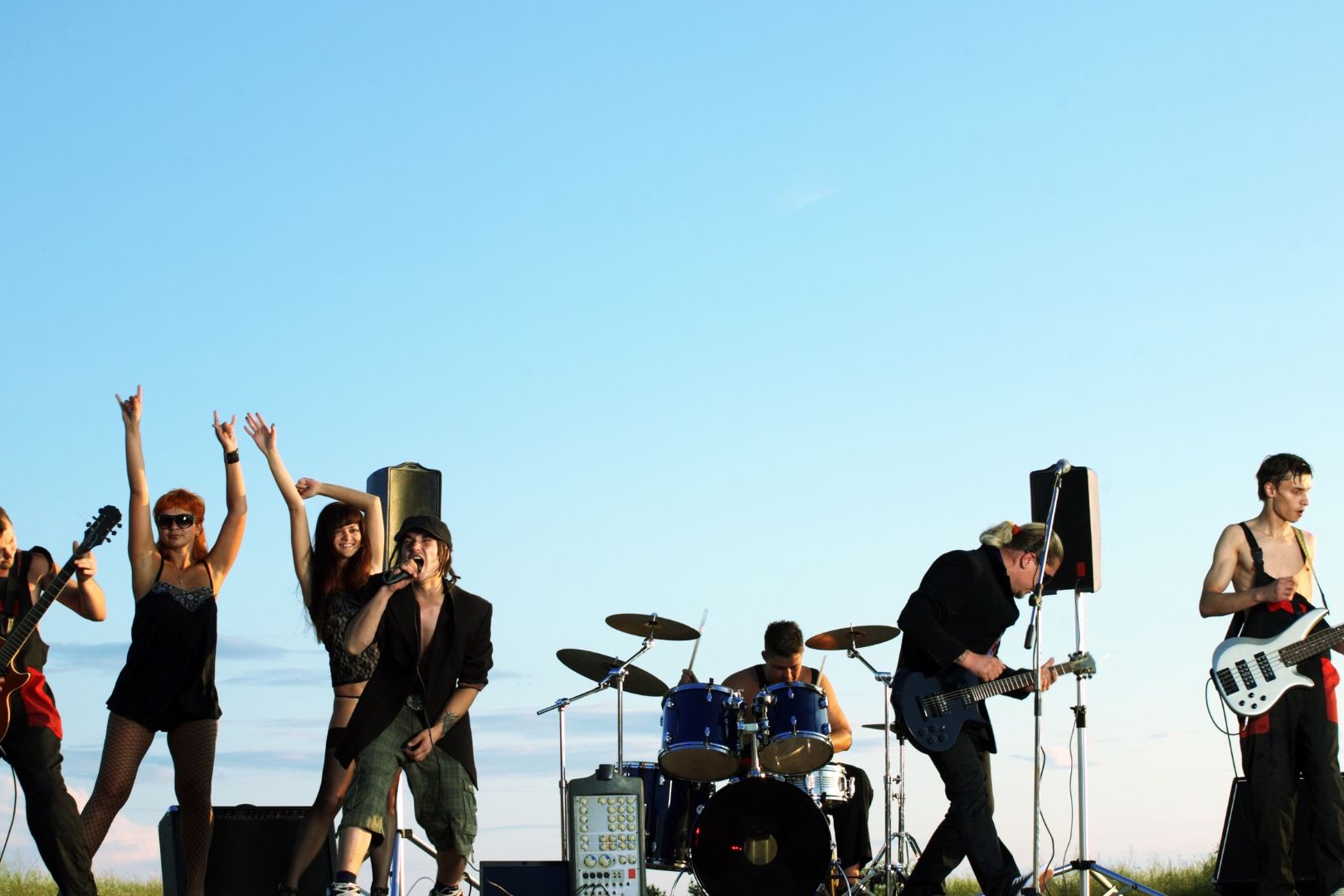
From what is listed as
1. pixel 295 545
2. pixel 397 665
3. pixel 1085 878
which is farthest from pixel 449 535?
pixel 1085 878

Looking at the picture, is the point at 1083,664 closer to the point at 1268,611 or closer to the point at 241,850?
the point at 1268,611

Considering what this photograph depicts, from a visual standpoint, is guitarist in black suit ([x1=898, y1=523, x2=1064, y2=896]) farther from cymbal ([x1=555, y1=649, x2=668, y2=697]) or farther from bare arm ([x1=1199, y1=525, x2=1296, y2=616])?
cymbal ([x1=555, y1=649, x2=668, y2=697])

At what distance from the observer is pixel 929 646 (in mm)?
7641

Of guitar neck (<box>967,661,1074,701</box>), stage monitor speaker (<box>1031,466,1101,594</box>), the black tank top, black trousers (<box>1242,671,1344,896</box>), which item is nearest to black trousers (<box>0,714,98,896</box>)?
guitar neck (<box>967,661,1074,701</box>)

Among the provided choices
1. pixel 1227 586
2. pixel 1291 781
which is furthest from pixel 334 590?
pixel 1291 781

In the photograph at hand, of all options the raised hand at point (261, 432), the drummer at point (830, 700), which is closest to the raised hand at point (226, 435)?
the raised hand at point (261, 432)

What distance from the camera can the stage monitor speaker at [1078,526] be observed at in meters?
9.36

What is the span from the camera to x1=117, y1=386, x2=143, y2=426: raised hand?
8.29 meters

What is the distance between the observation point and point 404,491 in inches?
368

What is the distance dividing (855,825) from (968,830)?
345 cm

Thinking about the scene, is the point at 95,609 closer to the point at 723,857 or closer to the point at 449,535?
the point at 449,535

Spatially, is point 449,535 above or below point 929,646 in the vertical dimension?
above

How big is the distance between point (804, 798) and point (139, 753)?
12.7 feet

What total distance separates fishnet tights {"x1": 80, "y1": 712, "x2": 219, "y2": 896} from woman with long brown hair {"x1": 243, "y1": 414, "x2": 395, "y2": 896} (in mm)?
495
